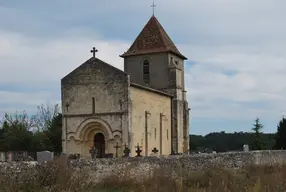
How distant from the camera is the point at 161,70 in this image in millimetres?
43250

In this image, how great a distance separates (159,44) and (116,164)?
2700 cm

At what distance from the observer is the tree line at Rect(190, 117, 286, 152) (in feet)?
160

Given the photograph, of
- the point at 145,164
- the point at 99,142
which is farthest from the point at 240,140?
the point at 145,164

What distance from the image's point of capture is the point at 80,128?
35.4 m

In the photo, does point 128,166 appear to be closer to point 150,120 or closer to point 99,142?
point 99,142

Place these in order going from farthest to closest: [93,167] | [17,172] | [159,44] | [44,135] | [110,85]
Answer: [44,135], [159,44], [110,85], [93,167], [17,172]

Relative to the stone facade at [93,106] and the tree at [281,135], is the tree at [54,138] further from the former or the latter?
the tree at [281,135]

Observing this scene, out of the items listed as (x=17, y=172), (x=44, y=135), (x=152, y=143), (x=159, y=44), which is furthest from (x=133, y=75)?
(x=17, y=172)

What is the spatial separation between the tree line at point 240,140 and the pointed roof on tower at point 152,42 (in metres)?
10.2

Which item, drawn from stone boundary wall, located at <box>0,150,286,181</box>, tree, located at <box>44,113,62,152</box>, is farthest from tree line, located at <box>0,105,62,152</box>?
stone boundary wall, located at <box>0,150,286,181</box>

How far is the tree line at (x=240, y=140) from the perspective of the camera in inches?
1924

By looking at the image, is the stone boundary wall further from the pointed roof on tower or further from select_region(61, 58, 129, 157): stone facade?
the pointed roof on tower

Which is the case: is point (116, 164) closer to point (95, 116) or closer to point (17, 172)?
point (17, 172)

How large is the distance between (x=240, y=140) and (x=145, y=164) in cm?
5709
